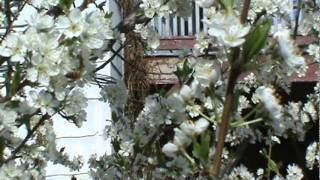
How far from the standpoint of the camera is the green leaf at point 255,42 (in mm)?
1430

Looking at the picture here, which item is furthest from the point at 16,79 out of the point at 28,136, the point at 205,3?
the point at 205,3

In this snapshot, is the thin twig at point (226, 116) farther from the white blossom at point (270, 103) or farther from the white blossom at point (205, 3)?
the white blossom at point (205, 3)

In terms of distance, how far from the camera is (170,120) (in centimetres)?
200

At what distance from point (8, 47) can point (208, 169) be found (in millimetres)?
604

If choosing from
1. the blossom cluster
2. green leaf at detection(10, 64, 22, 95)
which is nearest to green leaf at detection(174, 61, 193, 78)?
the blossom cluster

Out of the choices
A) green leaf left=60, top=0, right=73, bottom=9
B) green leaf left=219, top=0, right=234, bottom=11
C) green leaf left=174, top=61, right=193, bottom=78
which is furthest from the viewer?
green leaf left=174, top=61, right=193, bottom=78

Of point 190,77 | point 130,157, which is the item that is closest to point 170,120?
point 190,77

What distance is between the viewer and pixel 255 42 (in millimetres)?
1438

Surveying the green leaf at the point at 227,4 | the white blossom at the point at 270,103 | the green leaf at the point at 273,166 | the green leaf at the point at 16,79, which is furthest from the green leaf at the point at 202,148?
the green leaf at the point at 273,166

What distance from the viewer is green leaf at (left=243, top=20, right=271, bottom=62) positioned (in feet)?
4.69

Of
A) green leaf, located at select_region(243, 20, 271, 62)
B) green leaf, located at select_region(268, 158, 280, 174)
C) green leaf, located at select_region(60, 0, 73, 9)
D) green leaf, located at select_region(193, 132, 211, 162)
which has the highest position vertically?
green leaf, located at select_region(60, 0, 73, 9)

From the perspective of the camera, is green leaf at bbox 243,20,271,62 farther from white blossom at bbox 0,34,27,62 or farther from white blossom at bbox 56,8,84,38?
white blossom at bbox 0,34,27,62

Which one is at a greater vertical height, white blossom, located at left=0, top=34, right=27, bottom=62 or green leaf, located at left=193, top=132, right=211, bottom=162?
white blossom, located at left=0, top=34, right=27, bottom=62

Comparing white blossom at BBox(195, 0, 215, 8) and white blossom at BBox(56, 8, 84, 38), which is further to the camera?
white blossom at BBox(56, 8, 84, 38)
